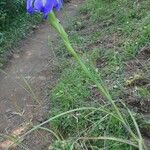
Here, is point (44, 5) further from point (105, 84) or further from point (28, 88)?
point (28, 88)

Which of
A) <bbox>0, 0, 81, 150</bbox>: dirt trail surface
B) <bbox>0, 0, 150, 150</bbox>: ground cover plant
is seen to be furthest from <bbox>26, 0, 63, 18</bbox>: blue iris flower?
<bbox>0, 0, 81, 150</bbox>: dirt trail surface

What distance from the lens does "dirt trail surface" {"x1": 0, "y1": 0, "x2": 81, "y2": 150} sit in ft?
13.9

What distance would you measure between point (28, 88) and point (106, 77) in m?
1.10

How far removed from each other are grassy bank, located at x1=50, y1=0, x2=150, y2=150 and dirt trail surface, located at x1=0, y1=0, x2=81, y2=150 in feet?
0.62

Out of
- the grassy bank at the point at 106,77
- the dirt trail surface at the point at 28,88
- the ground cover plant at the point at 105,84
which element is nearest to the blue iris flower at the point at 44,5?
the ground cover plant at the point at 105,84

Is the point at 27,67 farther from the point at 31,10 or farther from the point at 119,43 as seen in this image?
the point at 31,10

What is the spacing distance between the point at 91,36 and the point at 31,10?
4.80 meters

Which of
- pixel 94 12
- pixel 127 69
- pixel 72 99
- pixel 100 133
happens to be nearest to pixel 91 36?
pixel 94 12

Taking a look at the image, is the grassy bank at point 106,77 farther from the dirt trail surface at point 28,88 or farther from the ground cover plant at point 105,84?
the dirt trail surface at point 28,88

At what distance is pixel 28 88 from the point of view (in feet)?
17.3

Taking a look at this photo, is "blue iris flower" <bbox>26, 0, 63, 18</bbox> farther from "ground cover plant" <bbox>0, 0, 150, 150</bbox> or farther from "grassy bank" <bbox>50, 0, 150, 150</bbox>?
"grassy bank" <bbox>50, 0, 150, 150</bbox>

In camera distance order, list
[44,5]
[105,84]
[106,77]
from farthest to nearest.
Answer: [106,77] → [105,84] → [44,5]

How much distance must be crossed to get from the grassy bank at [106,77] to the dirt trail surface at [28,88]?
0.62ft

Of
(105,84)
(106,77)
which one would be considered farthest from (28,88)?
(105,84)
